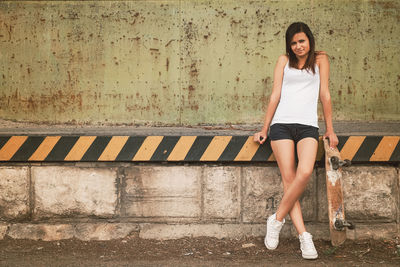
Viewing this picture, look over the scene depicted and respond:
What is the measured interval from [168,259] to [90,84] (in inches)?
A: 84.5

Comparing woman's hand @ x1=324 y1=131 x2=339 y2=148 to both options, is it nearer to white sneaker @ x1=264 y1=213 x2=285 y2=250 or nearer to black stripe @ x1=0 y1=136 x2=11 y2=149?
white sneaker @ x1=264 y1=213 x2=285 y2=250

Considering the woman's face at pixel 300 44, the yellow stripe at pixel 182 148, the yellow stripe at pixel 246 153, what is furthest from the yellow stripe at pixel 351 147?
the yellow stripe at pixel 182 148

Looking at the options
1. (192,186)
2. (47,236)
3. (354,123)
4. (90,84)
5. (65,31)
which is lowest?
(47,236)

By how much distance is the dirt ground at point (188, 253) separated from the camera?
12.4 ft

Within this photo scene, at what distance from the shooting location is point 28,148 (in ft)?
14.1

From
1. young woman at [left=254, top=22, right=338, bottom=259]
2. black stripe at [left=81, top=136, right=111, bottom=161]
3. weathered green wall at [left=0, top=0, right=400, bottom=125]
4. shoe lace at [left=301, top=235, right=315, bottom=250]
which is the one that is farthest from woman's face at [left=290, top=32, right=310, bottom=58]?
black stripe at [left=81, top=136, right=111, bottom=161]

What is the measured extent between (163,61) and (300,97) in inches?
68.0

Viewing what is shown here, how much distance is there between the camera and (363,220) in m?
4.38

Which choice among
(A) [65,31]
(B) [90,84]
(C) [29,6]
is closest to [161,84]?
(B) [90,84]

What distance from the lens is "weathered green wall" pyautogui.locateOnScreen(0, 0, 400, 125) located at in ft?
16.1

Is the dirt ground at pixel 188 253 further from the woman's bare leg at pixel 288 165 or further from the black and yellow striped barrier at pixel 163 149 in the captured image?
the black and yellow striped barrier at pixel 163 149

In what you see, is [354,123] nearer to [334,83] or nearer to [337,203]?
[334,83]

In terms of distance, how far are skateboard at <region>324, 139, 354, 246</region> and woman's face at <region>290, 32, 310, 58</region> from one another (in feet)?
2.89

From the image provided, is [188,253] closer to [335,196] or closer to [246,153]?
[246,153]
